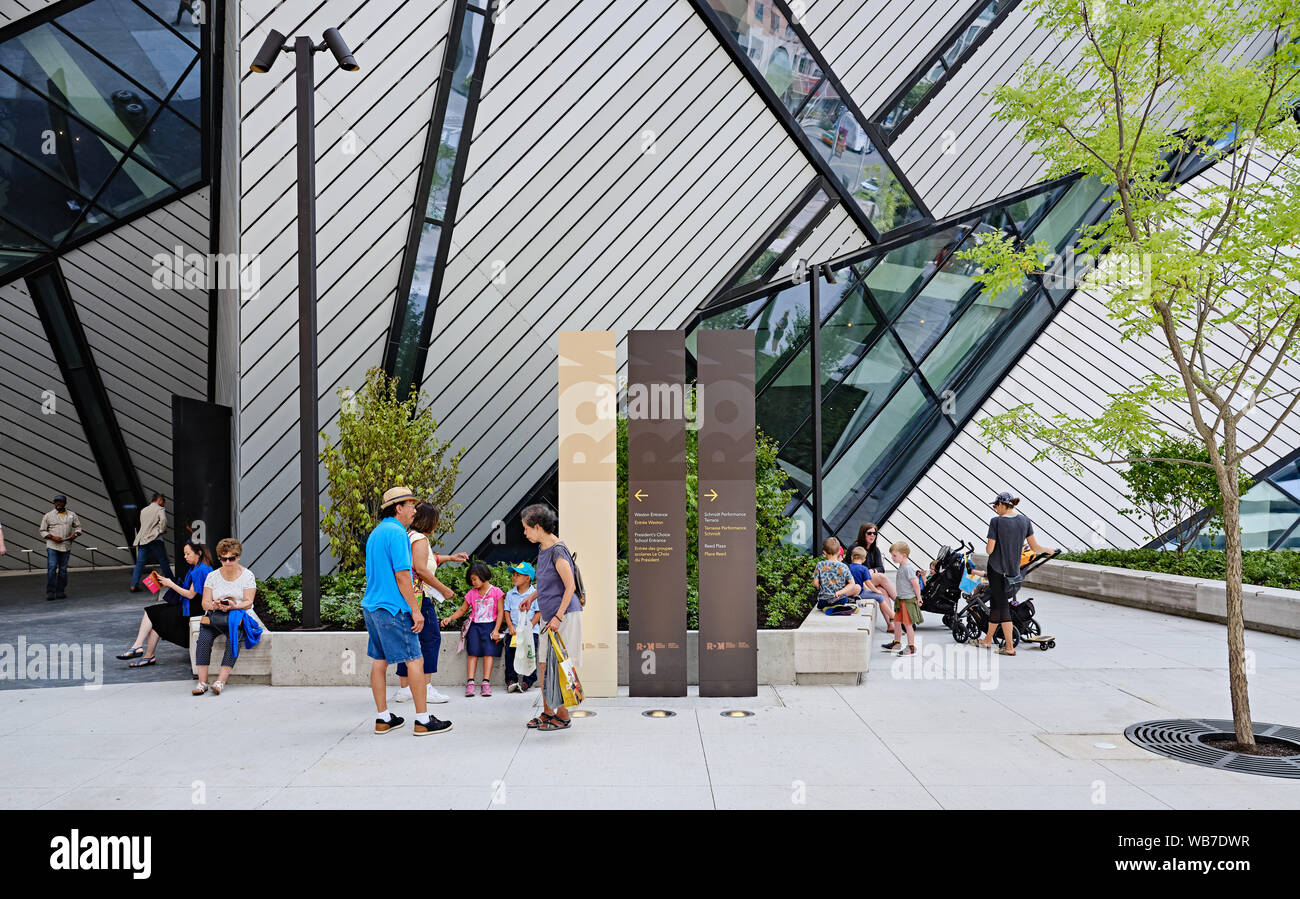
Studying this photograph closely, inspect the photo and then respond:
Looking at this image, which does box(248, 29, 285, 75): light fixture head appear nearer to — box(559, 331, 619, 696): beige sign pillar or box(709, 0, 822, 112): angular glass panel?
box(559, 331, 619, 696): beige sign pillar

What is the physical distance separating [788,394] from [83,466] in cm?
1504

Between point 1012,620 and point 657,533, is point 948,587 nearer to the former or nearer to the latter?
point 1012,620

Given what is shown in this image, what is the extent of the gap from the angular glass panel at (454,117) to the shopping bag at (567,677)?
7884 millimetres

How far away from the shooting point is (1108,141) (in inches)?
281

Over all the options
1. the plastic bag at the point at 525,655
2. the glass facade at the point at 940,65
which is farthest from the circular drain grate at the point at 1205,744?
the glass facade at the point at 940,65

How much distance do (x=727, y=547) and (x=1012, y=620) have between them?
4.56m

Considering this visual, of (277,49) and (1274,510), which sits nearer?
(277,49)

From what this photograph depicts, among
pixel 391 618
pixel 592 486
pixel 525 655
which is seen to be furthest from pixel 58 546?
pixel 592 486

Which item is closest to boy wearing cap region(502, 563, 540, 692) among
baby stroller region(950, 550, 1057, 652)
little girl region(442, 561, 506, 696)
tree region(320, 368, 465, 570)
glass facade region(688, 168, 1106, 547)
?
little girl region(442, 561, 506, 696)

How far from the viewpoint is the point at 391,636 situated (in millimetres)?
6516

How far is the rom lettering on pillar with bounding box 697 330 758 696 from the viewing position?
768 centimetres

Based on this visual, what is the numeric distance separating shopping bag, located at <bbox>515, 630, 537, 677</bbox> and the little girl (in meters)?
0.34

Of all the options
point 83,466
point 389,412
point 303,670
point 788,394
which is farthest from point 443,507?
point 83,466
